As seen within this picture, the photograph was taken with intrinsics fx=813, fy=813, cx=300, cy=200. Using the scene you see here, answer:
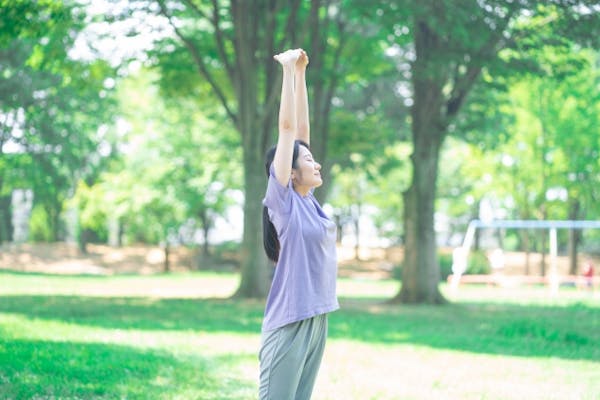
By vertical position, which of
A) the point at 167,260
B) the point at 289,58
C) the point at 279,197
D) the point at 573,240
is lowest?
the point at 167,260

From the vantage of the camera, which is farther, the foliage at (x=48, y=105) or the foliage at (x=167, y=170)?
the foliage at (x=167, y=170)

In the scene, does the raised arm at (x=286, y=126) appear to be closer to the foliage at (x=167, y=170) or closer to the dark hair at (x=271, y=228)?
the dark hair at (x=271, y=228)

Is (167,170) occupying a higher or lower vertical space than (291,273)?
higher

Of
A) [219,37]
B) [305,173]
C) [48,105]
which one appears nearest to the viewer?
[305,173]

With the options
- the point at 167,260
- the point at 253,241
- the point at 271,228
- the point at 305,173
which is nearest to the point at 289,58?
the point at 305,173

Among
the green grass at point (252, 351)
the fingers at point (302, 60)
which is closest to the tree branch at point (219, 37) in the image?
the green grass at point (252, 351)

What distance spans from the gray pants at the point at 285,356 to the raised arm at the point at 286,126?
2.31 ft

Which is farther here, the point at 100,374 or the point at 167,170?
the point at 167,170

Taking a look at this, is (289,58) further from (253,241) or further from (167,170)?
(167,170)

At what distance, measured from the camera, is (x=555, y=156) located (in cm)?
3170

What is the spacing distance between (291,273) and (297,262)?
60mm

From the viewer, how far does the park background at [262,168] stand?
8.50 meters

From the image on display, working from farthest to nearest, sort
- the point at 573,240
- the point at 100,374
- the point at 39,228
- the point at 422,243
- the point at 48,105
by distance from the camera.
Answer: the point at 39,228
the point at 573,240
the point at 48,105
the point at 422,243
the point at 100,374

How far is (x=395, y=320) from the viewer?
46.5ft
